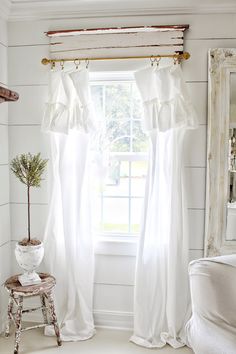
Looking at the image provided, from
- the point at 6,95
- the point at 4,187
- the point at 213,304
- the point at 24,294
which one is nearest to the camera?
the point at 213,304

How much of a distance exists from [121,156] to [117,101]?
1.48 ft

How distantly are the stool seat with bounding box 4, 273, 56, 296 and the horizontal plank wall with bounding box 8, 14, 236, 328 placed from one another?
0.44 m

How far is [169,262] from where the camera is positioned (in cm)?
291

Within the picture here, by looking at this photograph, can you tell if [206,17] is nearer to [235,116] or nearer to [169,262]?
[235,116]

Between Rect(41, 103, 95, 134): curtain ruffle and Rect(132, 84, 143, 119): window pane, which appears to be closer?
Rect(41, 103, 95, 134): curtain ruffle

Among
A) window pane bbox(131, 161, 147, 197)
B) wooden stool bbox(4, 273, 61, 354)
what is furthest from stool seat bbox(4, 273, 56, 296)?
window pane bbox(131, 161, 147, 197)

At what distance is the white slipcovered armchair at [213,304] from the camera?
1.96 metres

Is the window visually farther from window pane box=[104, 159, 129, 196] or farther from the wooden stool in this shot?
the wooden stool

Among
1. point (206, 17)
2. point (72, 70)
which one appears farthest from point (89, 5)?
point (206, 17)

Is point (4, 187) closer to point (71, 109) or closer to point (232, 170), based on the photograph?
point (71, 109)

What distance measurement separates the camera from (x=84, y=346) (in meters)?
2.90

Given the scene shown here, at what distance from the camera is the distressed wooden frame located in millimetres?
2842

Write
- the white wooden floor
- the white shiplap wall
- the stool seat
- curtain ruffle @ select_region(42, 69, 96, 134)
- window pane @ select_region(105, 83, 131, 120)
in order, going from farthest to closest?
window pane @ select_region(105, 83, 131, 120) < the white shiplap wall < curtain ruffle @ select_region(42, 69, 96, 134) < the white wooden floor < the stool seat

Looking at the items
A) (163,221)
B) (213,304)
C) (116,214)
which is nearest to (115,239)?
(116,214)
